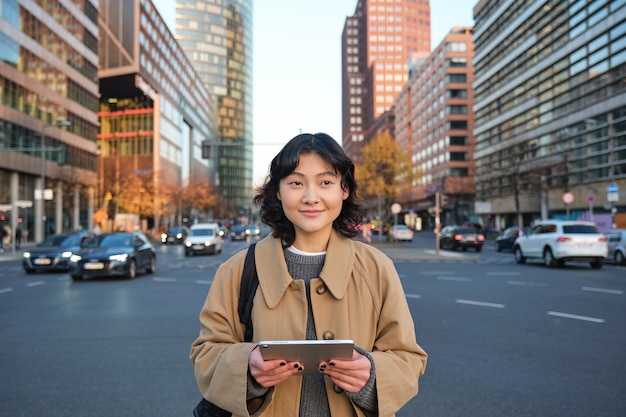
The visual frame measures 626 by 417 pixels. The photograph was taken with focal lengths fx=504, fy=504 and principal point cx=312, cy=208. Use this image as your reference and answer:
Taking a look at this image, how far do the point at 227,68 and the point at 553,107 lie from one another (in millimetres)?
104826

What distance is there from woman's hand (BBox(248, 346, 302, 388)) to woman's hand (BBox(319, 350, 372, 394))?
3.9 inches

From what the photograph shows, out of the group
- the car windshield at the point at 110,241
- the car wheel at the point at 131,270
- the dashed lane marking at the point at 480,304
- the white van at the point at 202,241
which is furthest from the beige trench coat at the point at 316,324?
the white van at the point at 202,241

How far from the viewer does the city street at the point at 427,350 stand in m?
4.42

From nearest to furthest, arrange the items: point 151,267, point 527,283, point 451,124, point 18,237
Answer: point 527,283 < point 151,267 < point 18,237 < point 451,124

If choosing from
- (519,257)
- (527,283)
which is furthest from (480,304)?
(519,257)

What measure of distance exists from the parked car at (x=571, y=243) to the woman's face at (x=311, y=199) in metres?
19.1

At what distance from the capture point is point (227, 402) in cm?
179

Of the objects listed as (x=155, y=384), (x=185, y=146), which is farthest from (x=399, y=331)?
(x=185, y=146)

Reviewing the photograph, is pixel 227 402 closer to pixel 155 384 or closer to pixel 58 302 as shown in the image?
pixel 155 384

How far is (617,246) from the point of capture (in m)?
21.5

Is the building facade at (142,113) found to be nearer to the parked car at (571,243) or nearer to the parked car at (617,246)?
the parked car at (571,243)

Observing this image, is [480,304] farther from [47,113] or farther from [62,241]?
[47,113]

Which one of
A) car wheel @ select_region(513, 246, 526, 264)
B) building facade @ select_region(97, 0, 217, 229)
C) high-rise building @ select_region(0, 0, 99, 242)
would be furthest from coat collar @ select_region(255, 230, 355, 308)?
building facade @ select_region(97, 0, 217, 229)

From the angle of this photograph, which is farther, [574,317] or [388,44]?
[388,44]
